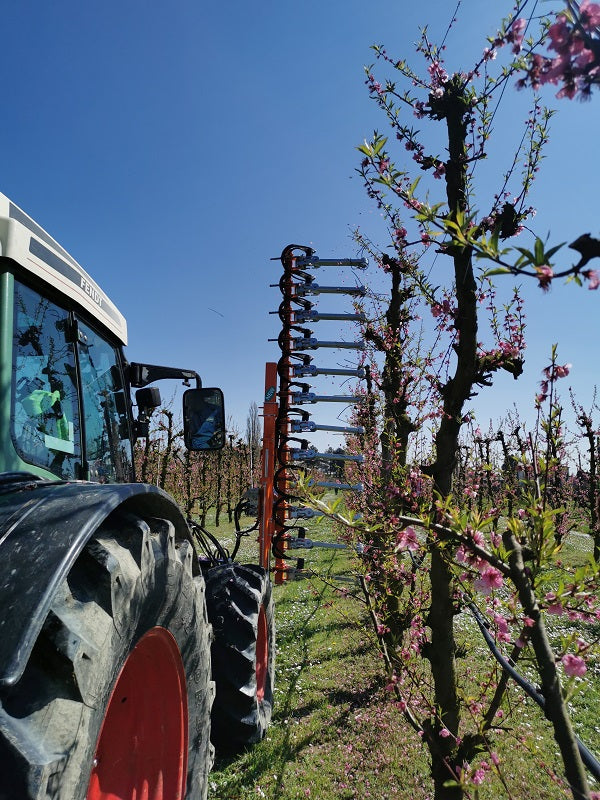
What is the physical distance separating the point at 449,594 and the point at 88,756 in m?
1.99

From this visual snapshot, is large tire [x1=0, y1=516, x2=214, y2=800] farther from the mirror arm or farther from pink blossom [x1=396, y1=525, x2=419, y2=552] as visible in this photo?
the mirror arm

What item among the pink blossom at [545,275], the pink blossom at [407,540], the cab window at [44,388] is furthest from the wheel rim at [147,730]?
the pink blossom at [545,275]

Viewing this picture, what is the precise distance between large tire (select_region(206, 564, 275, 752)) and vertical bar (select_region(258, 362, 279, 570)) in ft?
5.01

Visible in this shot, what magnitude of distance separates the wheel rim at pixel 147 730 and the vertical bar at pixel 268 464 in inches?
119

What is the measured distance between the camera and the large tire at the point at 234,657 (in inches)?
126

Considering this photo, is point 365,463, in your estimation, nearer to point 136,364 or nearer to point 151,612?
point 136,364

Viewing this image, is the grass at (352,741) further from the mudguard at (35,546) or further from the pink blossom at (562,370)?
the mudguard at (35,546)

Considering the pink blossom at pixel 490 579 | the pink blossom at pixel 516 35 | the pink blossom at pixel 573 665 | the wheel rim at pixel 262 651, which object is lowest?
the wheel rim at pixel 262 651

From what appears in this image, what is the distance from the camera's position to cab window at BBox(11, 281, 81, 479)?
1.86 meters

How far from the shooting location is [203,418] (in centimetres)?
318

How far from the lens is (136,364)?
3.57 meters

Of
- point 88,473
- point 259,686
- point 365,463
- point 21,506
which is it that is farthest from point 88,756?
point 365,463

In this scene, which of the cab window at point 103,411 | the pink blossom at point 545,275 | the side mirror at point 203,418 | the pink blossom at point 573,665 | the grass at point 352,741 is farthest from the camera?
the grass at point 352,741

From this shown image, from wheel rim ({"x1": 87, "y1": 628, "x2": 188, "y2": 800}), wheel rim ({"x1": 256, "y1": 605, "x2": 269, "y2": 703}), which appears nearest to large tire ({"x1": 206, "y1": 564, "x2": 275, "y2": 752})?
wheel rim ({"x1": 256, "y1": 605, "x2": 269, "y2": 703})
